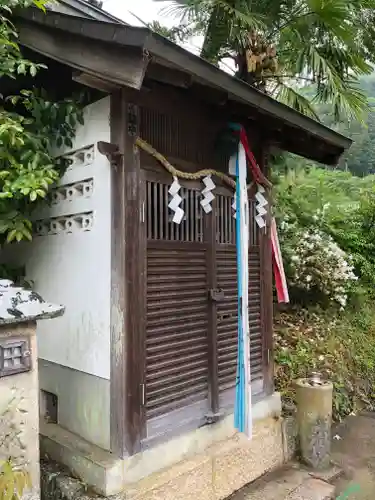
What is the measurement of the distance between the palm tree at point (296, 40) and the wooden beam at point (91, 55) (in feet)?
12.0

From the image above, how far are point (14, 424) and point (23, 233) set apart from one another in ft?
4.96

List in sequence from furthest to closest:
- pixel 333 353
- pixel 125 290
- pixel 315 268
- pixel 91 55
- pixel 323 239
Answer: pixel 323 239, pixel 315 268, pixel 333 353, pixel 125 290, pixel 91 55

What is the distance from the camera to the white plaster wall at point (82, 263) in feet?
11.3

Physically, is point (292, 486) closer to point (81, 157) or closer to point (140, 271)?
point (140, 271)

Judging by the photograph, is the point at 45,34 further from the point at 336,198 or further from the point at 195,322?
the point at 336,198

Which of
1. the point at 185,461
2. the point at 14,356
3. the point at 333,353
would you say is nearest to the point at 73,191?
the point at 14,356

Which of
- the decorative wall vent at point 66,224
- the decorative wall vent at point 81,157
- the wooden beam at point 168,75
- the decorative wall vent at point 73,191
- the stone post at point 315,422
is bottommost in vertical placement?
the stone post at point 315,422

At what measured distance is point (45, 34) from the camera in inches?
126

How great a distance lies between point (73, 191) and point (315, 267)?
4823mm

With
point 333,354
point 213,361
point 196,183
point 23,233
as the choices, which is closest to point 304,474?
point 213,361

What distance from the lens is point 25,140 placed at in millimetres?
3506

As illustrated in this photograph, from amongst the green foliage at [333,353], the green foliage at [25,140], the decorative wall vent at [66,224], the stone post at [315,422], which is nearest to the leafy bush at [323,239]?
the green foliage at [333,353]

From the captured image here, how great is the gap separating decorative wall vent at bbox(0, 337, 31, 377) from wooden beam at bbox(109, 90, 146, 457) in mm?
725

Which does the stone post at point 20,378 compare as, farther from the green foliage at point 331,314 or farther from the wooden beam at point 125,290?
the green foliage at point 331,314
